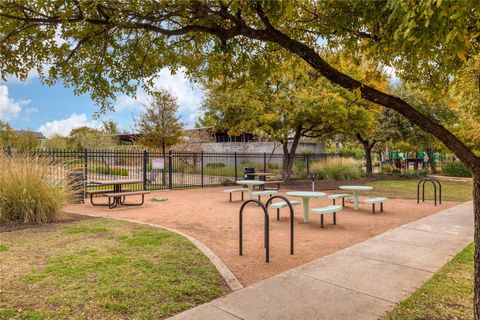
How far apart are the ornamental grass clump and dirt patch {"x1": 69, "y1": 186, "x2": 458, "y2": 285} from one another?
171 cm

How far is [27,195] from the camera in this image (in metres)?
7.85

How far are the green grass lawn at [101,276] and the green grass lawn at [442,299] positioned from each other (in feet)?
6.83

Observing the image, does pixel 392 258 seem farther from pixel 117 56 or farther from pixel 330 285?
pixel 117 56

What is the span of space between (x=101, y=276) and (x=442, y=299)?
421cm

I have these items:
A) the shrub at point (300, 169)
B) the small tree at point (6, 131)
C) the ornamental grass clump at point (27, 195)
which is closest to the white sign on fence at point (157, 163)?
the ornamental grass clump at point (27, 195)

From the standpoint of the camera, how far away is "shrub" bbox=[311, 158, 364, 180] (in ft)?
70.2

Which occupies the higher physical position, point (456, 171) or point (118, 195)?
point (456, 171)

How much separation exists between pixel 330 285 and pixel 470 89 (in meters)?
8.55

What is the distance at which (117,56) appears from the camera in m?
5.62

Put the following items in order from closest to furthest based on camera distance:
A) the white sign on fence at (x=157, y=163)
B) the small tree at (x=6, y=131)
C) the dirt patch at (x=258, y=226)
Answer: the dirt patch at (x=258, y=226)
the white sign on fence at (x=157, y=163)
the small tree at (x=6, y=131)

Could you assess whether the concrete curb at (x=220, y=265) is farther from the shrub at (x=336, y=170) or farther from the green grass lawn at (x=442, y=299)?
the shrub at (x=336, y=170)

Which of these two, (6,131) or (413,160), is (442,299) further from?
(6,131)

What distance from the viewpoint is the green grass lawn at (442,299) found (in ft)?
11.9

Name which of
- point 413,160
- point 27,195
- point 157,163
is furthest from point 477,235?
point 413,160
